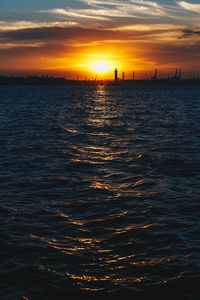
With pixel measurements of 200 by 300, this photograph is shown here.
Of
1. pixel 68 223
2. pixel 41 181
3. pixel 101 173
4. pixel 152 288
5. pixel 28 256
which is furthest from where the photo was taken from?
pixel 101 173

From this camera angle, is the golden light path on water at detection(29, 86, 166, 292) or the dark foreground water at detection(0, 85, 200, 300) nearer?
the dark foreground water at detection(0, 85, 200, 300)

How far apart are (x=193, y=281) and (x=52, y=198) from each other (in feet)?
21.6

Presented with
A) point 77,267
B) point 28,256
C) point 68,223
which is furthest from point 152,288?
point 68,223

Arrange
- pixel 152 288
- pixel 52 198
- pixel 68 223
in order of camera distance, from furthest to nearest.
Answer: pixel 52 198 → pixel 68 223 → pixel 152 288

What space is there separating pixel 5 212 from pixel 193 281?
633 centimetres

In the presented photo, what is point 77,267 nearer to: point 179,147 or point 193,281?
point 193,281

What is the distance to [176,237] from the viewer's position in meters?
9.33

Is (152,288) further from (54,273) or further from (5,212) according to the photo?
(5,212)

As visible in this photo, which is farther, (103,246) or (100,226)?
(100,226)

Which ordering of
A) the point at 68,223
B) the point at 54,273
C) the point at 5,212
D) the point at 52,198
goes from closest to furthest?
the point at 54,273 < the point at 68,223 < the point at 5,212 < the point at 52,198

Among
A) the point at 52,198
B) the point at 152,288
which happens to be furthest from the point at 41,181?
the point at 152,288

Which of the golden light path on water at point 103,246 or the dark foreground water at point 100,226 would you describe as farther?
the golden light path on water at point 103,246

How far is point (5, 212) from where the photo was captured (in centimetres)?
1108

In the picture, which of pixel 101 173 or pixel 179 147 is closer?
pixel 101 173
